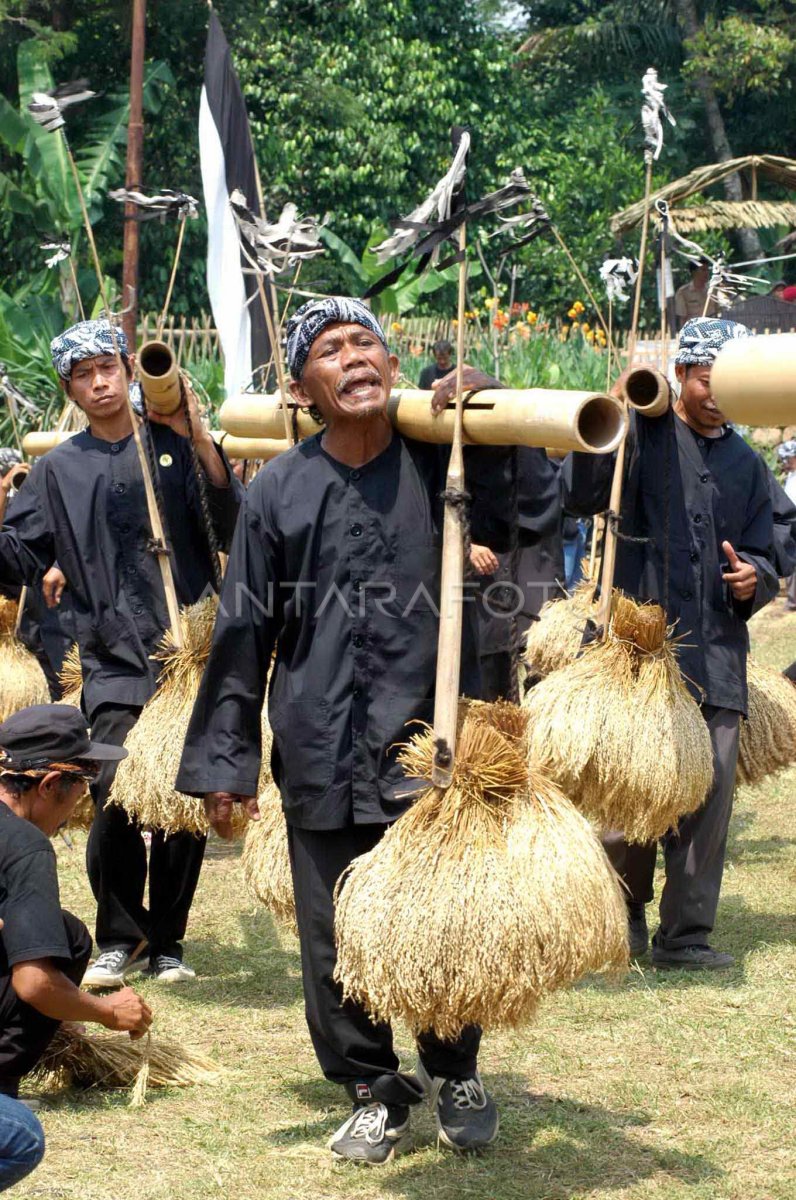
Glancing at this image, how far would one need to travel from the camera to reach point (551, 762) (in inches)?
196

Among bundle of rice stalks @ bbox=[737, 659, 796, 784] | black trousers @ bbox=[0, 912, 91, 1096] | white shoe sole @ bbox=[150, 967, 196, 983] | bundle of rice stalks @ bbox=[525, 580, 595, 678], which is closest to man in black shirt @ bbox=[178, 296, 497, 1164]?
black trousers @ bbox=[0, 912, 91, 1096]

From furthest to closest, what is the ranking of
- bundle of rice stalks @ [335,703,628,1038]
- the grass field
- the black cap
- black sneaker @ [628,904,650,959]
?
1. black sneaker @ [628,904,650,959]
2. the black cap
3. the grass field
4. bundle of rice stalks @ [335,703,628,1038]

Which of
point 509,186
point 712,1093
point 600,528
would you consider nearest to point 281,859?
point 712,1093

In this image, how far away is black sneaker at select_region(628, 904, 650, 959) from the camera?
5.58 meters

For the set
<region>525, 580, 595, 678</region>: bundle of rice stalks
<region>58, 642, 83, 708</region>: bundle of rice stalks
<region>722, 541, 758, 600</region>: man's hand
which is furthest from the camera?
<region>525, 580, 595, 678</region>: bundle of rice stalks

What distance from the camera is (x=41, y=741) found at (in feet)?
12.6

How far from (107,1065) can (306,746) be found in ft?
3.92

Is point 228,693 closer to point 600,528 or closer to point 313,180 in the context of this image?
point 600,528

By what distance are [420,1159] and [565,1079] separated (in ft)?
2.12

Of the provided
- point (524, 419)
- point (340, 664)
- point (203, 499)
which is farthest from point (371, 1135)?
point (203, 499)

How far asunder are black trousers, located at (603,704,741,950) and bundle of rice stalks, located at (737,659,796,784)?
77 centimetres

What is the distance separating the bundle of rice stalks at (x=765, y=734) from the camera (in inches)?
247

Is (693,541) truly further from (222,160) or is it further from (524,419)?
(222,160)

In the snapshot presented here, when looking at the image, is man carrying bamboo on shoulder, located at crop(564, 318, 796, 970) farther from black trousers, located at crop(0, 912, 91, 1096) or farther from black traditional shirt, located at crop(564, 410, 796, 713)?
black trousers, located at crop(0, 912, 91, 1096)
